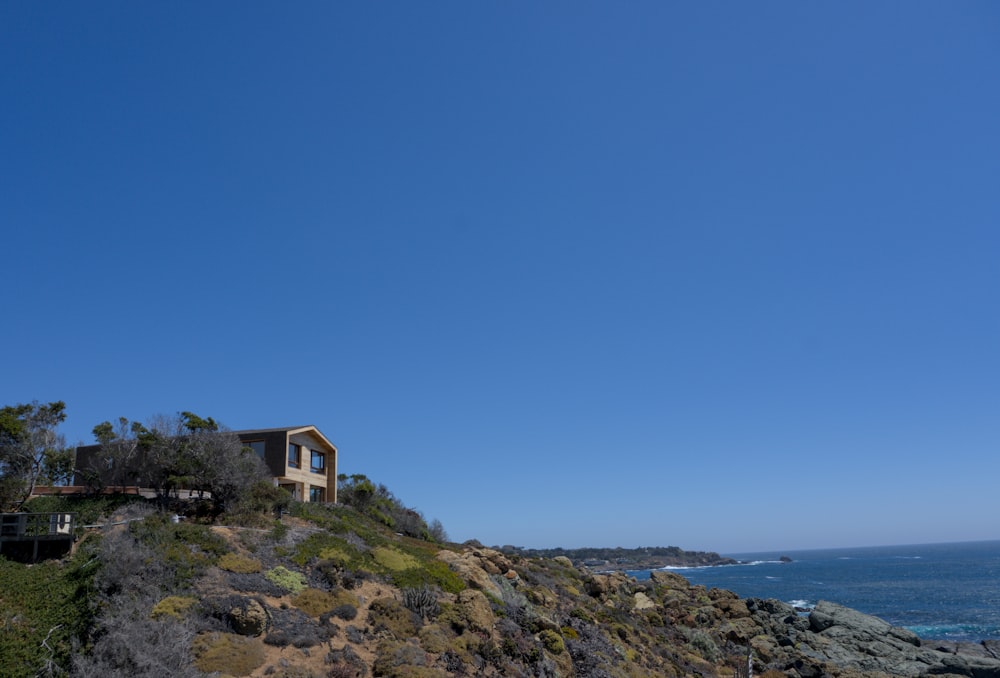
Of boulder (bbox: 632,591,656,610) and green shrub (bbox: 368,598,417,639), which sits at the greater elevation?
green shrub (bbox: 368,598,417,639)

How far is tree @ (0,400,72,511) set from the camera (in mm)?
32312

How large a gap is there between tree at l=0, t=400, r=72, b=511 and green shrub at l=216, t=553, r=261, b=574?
16.0 m

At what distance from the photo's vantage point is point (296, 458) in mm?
46219

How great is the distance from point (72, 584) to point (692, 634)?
114 ft

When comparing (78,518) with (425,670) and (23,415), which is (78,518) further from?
(425,670)

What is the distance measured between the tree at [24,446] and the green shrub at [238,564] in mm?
15970

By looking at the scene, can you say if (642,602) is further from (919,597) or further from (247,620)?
(919,597)

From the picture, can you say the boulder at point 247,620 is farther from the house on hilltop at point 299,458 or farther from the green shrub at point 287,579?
the house on hilltop at point 299,458

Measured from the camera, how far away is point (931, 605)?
71.1m

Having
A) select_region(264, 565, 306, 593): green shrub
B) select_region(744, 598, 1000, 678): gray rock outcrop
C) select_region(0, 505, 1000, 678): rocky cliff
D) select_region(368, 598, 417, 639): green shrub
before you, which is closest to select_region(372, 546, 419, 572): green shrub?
select_region(0, 505, 1000, 678): rocky cliff

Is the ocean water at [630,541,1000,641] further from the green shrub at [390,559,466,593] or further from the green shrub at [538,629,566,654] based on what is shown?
the green shrub at [390,559,466,593]

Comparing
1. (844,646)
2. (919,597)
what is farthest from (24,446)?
(919,597)

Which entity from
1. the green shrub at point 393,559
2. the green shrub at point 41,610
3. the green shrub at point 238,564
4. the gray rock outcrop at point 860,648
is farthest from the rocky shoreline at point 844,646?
the green shrub at point 41,610

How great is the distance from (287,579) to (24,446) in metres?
19.2
